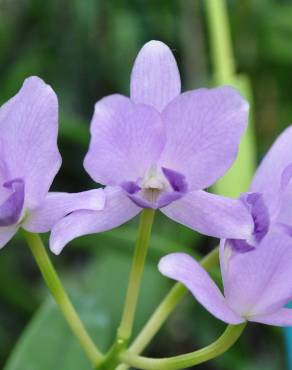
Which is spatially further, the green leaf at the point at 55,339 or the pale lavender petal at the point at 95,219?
the green leaf at the point at 55,339

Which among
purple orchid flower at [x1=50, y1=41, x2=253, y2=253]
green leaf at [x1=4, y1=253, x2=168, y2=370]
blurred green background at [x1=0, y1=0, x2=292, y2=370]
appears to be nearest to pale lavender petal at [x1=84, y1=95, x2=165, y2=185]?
purple orchid flower at [x1=50, y1=41, x2=253, y2=253]

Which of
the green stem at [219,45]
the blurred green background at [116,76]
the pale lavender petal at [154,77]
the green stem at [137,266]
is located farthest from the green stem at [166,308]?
the blurred green background at [116,76]

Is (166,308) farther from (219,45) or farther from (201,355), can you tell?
(219,45)

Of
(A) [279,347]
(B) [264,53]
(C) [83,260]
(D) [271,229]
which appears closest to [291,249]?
(D) [271,229]

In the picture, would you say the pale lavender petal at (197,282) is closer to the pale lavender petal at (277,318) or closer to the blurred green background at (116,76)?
A: the pale lavender petal at (277,318)

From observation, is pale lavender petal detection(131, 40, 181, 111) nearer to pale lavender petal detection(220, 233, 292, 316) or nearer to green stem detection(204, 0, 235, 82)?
pale lavender petal detection(220, 233, 292, 316)

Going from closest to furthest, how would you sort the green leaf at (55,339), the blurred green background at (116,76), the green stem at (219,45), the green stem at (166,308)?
1. the green stem at (166,308)
2. the green leaf at (55,339)
3. the green stem at (219,45)
4. the blurred green background at (116,76)

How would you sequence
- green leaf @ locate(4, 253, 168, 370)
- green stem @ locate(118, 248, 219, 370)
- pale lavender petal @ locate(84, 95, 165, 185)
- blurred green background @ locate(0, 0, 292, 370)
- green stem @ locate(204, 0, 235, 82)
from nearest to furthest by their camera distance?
pale lavender petal @ locate(84, 95, 165, 185) < green stem @ locate(118, 248, 219, 370) < green leaf @ locate(4, 253, 168, 370) < green stem @ locate(204, 0, 235, 82) < blurred green background @ locate(0, 0, 292, 370)
